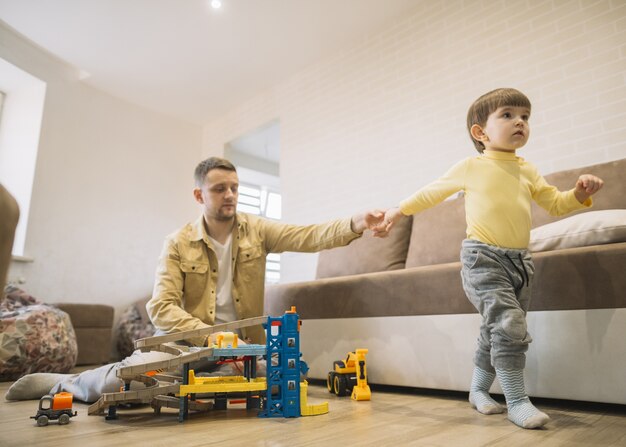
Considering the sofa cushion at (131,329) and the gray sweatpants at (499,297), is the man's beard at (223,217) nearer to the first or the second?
the gray sweatpants at (499,297)

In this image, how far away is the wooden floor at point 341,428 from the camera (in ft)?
3.28

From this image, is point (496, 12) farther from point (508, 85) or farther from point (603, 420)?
point (603, 420)

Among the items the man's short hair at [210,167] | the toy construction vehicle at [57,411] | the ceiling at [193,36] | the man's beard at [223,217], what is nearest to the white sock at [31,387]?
the toy construction vehicle at [57,411]

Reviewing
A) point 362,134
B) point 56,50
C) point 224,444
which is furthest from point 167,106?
point 224,444

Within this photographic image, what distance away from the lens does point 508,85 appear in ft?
9.55

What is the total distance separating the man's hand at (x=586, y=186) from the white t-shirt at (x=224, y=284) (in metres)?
1.32

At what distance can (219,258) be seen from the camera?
1964mm

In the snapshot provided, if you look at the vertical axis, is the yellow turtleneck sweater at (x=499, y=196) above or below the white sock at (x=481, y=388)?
above

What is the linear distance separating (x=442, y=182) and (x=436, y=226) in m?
1.07

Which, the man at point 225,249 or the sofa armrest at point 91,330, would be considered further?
the sofa armrest at point 91,330

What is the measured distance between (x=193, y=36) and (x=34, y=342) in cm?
267

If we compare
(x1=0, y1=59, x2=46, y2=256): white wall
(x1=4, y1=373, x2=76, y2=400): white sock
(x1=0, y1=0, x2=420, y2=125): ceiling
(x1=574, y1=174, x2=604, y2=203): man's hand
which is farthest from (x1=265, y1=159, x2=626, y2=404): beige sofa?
(x1=0, y1=59, x2=46, y2=256): white wall

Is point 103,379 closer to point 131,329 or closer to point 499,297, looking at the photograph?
point 499,297

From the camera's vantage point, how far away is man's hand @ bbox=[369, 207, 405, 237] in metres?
1.54
